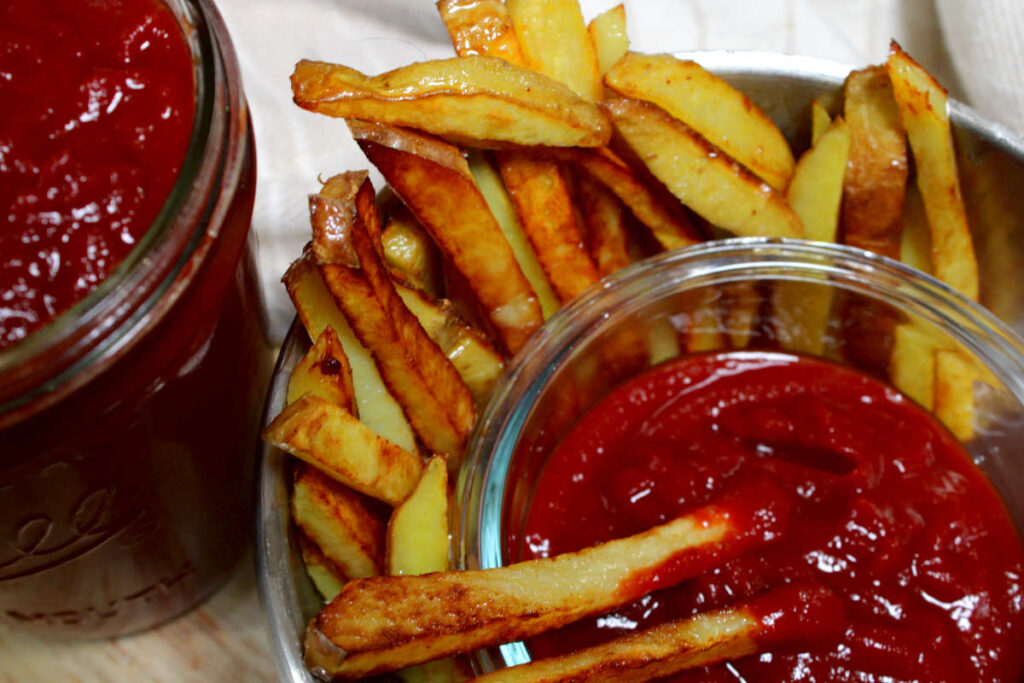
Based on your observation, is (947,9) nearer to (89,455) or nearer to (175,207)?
(175,207)

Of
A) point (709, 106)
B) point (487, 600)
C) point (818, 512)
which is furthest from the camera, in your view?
point (709, 106)

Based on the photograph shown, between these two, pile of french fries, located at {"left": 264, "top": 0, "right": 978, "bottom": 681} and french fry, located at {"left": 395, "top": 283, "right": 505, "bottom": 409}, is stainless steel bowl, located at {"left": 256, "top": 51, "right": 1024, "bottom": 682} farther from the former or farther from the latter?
french fry, located at {"left": 395, "top": 283, "right": 505, "bottom": 409}

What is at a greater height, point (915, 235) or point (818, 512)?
point (915, 235)

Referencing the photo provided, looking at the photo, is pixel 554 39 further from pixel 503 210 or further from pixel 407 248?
pixel 407 248

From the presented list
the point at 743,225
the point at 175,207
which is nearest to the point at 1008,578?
the point at 743,225

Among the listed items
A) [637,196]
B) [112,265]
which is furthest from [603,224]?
[112,265]

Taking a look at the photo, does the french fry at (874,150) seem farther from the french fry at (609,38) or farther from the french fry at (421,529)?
the french fry at (421,529)

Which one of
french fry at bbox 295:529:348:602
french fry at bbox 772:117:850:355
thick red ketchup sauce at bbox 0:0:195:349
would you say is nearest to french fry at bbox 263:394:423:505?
french fry at bbox 295:529:348:602
